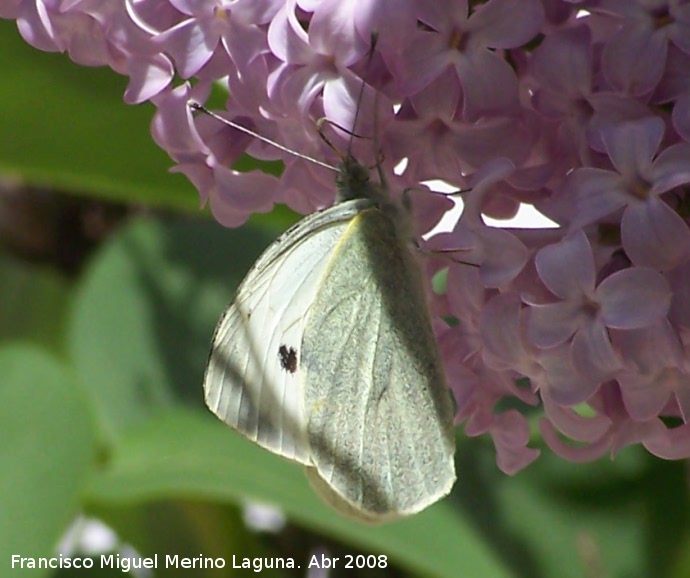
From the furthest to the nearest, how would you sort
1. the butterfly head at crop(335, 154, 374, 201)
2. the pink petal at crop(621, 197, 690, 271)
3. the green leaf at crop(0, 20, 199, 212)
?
the green leaf at crop(0, 20, 199, 212) → the butterfly head at crop(335, 154, 374, 201) → the pink petal at crop(621, 197, 690, 271)

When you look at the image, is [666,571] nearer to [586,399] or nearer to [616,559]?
[616,559]

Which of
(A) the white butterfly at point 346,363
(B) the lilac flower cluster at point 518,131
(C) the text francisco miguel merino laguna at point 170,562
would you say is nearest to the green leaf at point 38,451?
(C) the text francisco miguel merino laguna at point 170,562

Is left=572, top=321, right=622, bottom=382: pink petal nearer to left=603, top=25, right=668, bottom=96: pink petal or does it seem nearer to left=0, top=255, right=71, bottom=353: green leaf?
left=603, top=25, right=668, bottom=96: pink petal

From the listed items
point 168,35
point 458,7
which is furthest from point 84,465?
point 458,7

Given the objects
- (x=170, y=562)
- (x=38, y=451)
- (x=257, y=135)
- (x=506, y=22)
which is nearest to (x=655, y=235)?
(x=506, y=22)

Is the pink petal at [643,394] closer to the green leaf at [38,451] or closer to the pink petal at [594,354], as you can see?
the pink petal at [594,354]

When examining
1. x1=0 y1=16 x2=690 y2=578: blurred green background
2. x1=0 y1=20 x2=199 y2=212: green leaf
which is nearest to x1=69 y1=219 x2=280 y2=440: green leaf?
x1=0 y1=16 x2=690 y2=578: blurred green background

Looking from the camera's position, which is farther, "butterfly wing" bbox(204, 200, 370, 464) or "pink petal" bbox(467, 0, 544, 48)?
"butterfly wing" bbox(204, 200, 370, 464)
